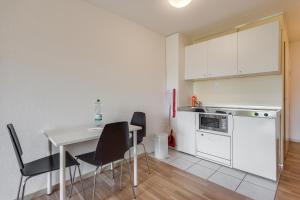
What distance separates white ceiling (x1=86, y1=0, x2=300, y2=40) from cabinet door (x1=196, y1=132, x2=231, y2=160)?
199 centimetres

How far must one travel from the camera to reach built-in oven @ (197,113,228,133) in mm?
2457

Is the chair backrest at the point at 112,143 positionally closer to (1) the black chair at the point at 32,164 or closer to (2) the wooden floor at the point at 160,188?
(1) the black chair at the point at 32,164

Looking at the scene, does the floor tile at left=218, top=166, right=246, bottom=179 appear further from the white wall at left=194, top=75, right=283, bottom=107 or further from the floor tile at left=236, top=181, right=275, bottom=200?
the white wall at left=194, top=75, right=283, bottom=107

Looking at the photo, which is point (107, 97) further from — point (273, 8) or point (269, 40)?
point (273, 8)

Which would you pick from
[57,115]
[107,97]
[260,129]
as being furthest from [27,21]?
[260,129]

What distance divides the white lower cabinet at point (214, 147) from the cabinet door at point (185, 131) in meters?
0.12

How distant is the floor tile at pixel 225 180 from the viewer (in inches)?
76.1

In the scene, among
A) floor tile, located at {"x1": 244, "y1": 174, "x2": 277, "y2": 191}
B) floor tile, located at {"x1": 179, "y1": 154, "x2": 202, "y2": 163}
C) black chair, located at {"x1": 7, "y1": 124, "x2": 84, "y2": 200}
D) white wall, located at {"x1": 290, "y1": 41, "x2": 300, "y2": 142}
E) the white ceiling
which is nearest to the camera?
black chair, located at {"x1": 7, "y1": 124, "x2": 84, "y2": 200}

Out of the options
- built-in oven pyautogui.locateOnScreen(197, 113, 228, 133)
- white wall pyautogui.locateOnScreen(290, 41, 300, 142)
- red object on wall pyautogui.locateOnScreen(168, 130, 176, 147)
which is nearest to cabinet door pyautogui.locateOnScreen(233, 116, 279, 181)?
built-in oven pyautogui.locateOnScreen(197, 113, 228, 133)

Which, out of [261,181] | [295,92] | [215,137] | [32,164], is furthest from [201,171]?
[295,92]

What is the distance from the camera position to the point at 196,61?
3.14 m

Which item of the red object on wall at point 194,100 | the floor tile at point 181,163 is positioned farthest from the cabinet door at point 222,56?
the floor tile at point 181,163

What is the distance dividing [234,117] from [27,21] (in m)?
2.95

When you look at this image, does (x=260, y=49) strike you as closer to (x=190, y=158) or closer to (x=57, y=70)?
(x=190, y=158)
